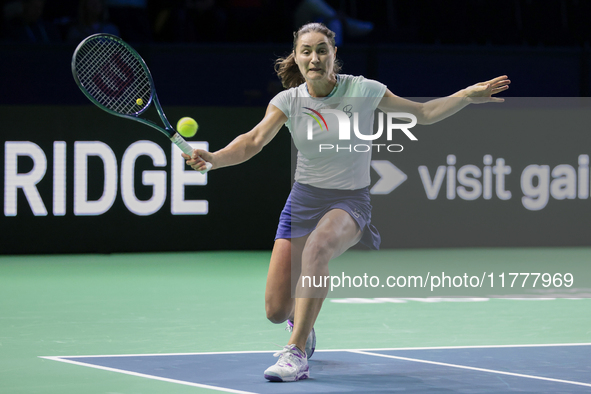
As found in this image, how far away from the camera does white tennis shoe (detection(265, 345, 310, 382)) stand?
4438 mm

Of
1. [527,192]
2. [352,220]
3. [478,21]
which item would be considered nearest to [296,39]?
[352,220]

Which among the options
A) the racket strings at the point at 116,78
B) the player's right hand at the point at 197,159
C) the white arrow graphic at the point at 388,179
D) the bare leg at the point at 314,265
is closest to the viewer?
the player's right hand at the point at 197,159

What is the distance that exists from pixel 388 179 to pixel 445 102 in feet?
18.2

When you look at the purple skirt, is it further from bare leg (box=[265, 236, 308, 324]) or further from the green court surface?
the green court surface

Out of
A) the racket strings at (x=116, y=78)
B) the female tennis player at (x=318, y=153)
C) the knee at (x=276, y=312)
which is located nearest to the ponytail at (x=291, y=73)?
the female tennis player at (x=318, y=153)

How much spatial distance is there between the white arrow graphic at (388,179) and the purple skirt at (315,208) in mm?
5526

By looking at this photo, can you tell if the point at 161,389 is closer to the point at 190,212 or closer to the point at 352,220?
the point at 352,220

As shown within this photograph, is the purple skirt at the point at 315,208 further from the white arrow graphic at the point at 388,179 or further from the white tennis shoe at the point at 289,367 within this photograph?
the white arrow graphic at the point at 388,179

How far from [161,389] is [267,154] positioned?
6.11 metres

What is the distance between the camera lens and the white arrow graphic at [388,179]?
10438 mm

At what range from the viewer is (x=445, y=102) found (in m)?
4.95

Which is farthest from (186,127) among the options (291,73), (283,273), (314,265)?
(314,265)

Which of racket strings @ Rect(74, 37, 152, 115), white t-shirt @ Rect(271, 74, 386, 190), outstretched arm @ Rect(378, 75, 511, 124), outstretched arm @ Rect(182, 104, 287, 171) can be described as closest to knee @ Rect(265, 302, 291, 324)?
white t-shirt @ Rect(271, 74, 386, 190)

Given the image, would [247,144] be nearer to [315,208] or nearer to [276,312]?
[315,208]
